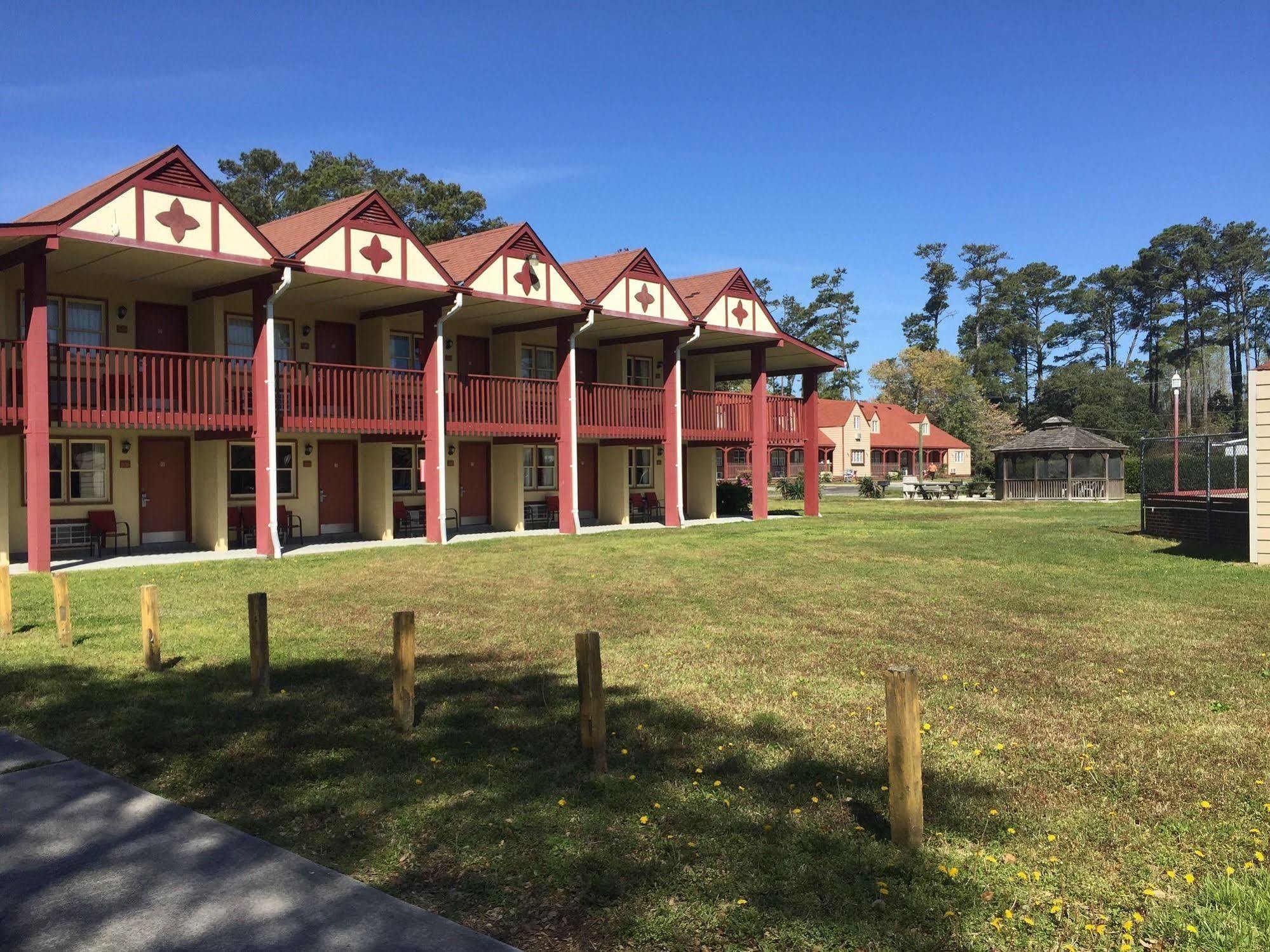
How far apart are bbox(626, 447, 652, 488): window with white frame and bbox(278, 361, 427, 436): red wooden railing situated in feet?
30.8

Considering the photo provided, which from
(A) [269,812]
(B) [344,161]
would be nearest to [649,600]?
(A) [269,812]

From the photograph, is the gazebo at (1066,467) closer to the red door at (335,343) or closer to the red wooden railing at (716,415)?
the red wooden railing at (716,415)

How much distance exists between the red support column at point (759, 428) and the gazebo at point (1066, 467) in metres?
19.1

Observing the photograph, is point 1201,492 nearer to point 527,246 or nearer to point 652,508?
point 652,508

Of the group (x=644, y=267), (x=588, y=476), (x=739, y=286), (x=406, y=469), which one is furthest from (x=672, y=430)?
(x=406, y=469)

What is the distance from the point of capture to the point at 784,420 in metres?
31.2

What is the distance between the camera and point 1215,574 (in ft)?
49.5

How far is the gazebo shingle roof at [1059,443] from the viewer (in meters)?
42.9

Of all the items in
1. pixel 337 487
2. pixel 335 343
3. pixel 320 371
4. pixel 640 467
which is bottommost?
pixel 337 487

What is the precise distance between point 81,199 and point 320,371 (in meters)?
5.61

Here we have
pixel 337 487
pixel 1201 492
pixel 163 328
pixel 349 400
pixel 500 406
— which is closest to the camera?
pixel 163 328

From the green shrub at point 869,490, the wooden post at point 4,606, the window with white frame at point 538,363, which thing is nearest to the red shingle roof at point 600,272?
the window with white frame at point 538,363

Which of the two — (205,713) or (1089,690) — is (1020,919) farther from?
(205,713)

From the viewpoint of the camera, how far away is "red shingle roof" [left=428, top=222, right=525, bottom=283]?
22.2m
